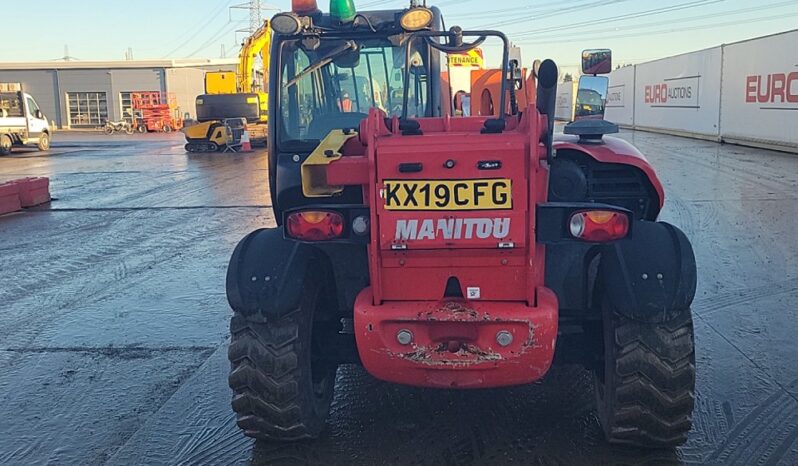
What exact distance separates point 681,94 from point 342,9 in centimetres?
2575

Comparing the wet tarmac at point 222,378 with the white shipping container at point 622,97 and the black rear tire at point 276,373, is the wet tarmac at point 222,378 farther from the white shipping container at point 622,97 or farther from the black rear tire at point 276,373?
the white shipping container at point 622,97

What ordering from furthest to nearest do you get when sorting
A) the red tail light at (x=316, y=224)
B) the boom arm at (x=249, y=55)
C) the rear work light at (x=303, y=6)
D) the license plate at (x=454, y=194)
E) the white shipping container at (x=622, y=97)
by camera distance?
the white shipping container at (x=622, y=97) → the boom arm at (x=249, y=55) → the rear work light at (x=303, y=6) → the red tail light at (x=316, y=224) → the license plate at (x=454, y=194)

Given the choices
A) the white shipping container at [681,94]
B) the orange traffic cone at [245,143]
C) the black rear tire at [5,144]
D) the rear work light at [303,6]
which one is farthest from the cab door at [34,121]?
the rear work light at [303,6]

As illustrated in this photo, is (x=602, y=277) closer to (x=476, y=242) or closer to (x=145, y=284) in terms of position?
(x=476, y=242)

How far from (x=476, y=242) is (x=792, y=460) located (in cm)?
191

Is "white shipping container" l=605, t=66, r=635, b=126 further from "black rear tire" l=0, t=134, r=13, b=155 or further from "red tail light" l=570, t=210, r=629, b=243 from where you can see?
"red tail light" l=570, t=210, r=629, b=243

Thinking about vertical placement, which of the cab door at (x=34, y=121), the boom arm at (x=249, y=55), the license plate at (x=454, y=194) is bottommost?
the license plate at (x=454, y=194)

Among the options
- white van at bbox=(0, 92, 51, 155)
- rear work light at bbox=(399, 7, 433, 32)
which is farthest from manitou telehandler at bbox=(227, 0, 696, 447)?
white van at bbox=(0, 92, 51, 155)

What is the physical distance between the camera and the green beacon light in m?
4.64

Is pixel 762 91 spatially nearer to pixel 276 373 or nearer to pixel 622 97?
pixel 622 97

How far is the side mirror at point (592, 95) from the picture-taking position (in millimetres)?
7078

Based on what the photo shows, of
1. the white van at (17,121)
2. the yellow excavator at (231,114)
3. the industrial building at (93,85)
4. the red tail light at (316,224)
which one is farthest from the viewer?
the industrial building at (93,85)

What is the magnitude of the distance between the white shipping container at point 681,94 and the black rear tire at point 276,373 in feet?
76.4

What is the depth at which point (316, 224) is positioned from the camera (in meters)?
3.26
